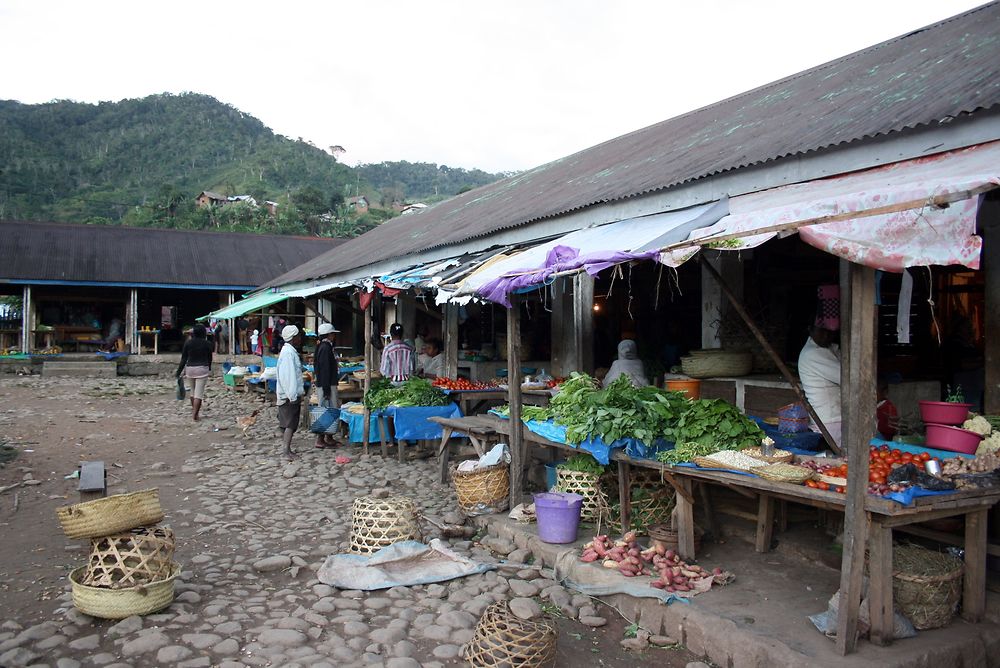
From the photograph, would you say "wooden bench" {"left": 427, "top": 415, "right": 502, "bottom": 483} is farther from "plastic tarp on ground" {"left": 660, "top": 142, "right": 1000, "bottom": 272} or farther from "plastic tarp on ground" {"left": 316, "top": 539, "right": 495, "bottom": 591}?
"plastic tarp on ground" {"left": 660, "top": 142, "right": 1000, "bottom": 272}

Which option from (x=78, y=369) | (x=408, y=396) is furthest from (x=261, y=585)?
(x=78, y=369)

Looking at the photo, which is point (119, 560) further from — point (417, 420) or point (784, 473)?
point (417, 420)

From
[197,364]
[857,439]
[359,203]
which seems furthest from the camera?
[359,203]

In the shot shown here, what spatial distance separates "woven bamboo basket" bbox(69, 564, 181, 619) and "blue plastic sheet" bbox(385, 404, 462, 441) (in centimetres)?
529

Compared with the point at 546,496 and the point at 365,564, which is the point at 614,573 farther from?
the point at 365,564

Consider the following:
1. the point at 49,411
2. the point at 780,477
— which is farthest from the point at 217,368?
the point at 780,477

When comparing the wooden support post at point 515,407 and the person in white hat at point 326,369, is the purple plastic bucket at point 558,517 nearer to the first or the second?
the wooden support post at point 515,407

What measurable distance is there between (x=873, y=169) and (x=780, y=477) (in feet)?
8.08

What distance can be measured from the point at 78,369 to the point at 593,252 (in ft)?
73.3

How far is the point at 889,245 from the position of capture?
11.8ft

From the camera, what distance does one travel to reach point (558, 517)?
231 inches

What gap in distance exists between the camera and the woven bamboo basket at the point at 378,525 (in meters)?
5.92

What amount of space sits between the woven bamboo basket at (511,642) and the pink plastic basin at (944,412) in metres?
3.19

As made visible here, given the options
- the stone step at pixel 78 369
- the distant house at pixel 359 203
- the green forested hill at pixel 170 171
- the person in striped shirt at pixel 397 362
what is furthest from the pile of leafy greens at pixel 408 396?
the distant house at pixel 359 203
